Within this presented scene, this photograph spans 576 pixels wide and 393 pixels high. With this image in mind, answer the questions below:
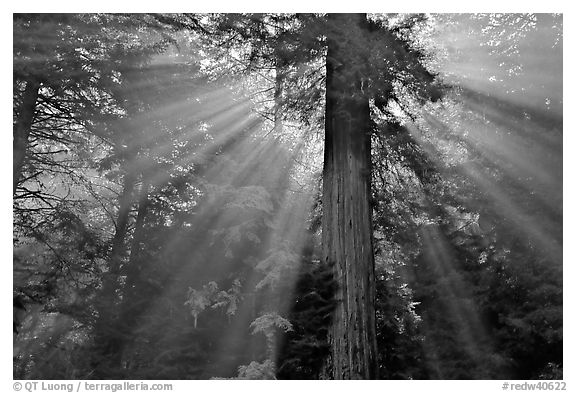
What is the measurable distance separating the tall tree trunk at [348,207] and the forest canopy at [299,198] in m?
0.02

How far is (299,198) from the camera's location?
7871 millimetres

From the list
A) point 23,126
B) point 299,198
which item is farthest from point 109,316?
point 299,198

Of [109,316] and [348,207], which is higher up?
[348,207]

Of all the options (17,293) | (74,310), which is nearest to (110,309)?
(74,310)

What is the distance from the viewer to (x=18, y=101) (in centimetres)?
617

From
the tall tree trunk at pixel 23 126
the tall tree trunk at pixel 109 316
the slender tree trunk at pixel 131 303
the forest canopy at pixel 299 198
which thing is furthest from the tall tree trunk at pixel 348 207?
the tall tree trunk at pixel 23 126

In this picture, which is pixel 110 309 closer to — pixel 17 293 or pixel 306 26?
pixel 17 293

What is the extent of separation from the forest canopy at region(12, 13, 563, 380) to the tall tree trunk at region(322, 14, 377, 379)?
0.07ft

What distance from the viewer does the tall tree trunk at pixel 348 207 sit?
4.70 m

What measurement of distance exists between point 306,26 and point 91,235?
5082mm

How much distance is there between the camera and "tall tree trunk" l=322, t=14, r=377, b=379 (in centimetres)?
470

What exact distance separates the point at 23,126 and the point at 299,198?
14.4 feet

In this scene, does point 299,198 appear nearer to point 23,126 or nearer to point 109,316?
point 109,316

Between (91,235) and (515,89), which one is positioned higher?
(515,89)
